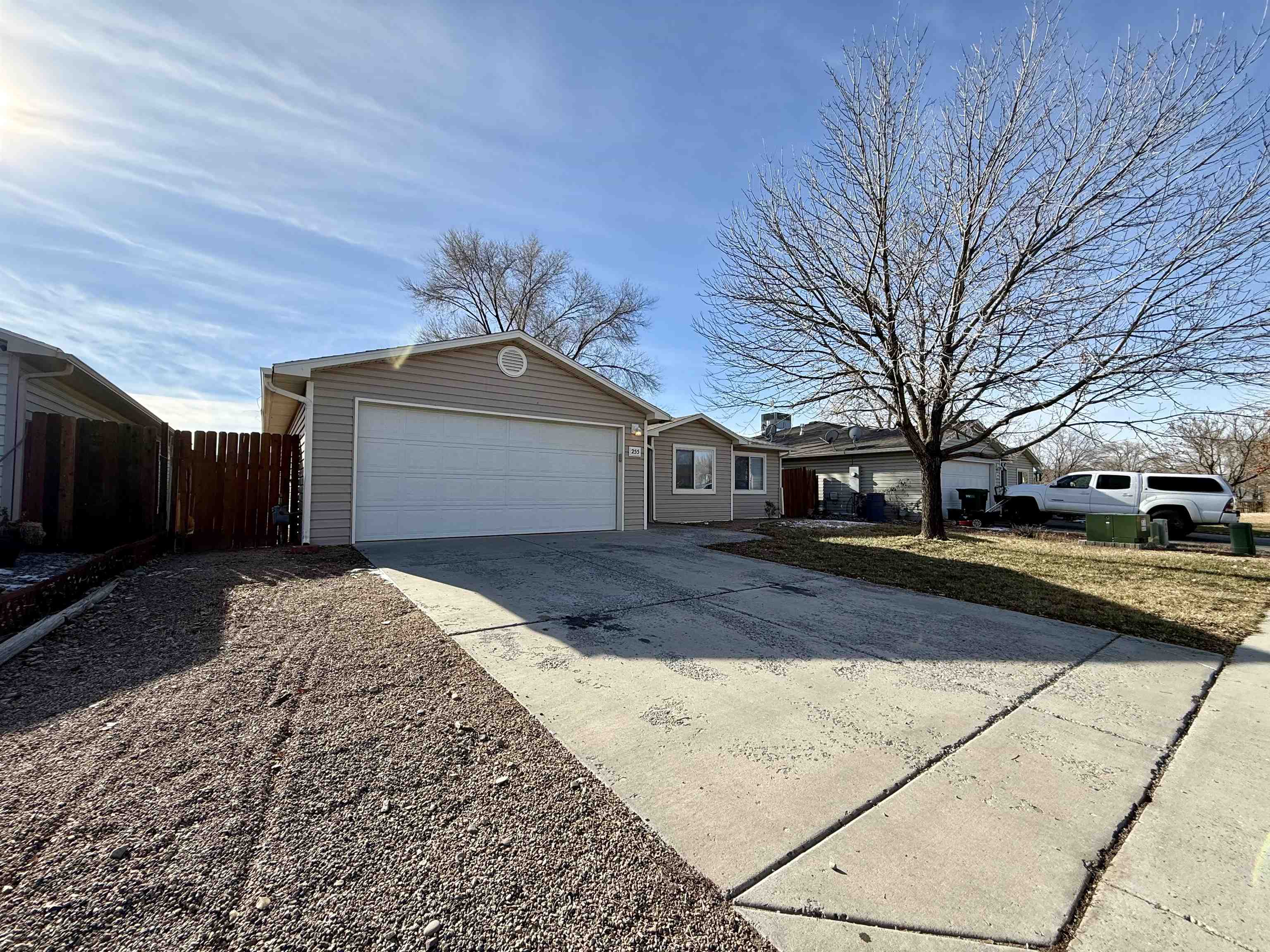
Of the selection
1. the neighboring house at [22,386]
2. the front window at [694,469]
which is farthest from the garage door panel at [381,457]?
the front window at [694,469]

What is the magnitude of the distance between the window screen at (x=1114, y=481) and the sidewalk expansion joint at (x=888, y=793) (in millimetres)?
13670

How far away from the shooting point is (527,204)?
962cm

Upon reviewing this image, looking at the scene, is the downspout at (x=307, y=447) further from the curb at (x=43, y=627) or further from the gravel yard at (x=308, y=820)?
the gravel yard at (x=308, y=820)

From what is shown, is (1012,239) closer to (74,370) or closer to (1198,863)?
(1198,863)

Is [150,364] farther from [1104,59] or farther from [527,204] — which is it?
[1104,59]

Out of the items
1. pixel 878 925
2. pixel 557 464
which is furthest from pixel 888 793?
pixel 557 464

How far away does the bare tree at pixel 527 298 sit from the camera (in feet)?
76.8

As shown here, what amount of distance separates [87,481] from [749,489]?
556 inches

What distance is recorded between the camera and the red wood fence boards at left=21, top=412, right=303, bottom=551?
6.11 meters

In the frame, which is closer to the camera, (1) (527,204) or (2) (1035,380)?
(2) (1035,380)

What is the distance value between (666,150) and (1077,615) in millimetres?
8635

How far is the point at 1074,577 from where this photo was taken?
6.59 m

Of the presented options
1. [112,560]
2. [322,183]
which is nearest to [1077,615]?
[112,560]

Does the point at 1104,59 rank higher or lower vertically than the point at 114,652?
higher
